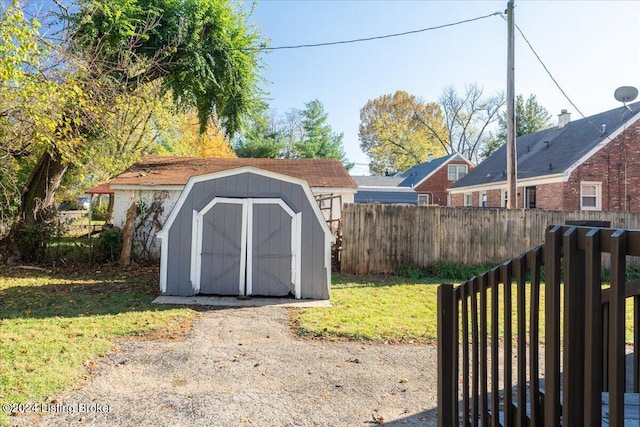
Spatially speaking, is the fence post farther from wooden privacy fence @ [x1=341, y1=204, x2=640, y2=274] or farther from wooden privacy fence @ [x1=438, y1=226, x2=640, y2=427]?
wooden privacy fence @ [x1=341, y1=204, x2=640, y2=274]

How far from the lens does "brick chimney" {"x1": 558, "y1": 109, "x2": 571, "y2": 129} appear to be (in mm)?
21188

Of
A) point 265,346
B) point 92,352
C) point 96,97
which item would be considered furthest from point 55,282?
point 265,346

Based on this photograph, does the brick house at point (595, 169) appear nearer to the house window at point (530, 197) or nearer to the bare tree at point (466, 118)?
the house window at point (530, 197)

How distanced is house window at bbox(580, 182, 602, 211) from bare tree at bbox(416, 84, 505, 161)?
87.4 ft

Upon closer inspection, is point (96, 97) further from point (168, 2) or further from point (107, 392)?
point (107, 392)

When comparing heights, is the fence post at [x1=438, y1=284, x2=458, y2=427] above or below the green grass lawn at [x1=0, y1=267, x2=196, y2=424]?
above

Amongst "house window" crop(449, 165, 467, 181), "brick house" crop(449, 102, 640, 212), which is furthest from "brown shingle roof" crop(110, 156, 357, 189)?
"house window" crop(449, 165, 467, 181)

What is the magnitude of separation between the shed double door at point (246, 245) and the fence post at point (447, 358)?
534 cm

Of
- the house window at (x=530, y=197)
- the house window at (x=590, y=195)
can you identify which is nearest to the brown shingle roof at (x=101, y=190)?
the house window at (x=530, y=197)

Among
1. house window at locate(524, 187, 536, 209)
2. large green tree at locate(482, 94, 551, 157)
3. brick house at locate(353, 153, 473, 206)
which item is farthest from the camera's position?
large green tree at locate(482, 94, 551, 157)

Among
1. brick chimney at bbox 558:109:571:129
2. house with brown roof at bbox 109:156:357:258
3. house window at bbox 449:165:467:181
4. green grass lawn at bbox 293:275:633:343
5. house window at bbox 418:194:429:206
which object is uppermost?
brick chimney at bbox 558:109:571:129

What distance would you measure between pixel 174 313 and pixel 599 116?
20.1 meters

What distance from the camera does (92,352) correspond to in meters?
4.79

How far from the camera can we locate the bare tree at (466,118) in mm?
41375
